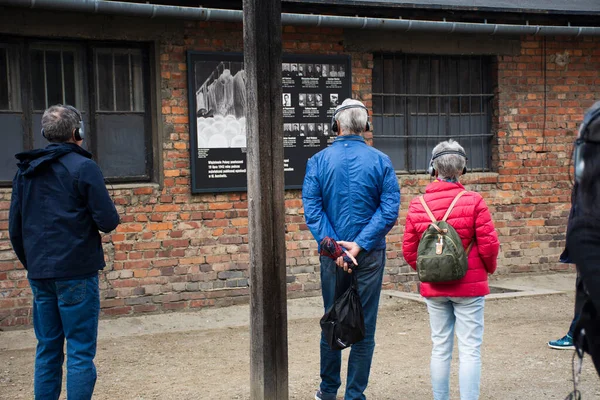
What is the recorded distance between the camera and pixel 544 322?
8016 millimetres

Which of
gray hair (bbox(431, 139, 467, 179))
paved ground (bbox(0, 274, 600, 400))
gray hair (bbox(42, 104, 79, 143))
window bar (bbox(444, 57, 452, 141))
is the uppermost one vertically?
window bar (bbox(444, 57, 452, 141))

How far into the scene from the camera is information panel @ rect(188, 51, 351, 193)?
845 centimetres

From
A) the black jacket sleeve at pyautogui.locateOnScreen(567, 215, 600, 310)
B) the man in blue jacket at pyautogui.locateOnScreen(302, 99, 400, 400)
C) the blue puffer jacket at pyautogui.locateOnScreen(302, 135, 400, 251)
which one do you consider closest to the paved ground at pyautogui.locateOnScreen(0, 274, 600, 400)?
the man in blue jacket at pyautogui.locateOnScreen(302, 99, 400, 400)

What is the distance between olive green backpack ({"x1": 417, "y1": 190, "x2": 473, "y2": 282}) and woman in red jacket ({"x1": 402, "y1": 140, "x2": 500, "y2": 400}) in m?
0.07

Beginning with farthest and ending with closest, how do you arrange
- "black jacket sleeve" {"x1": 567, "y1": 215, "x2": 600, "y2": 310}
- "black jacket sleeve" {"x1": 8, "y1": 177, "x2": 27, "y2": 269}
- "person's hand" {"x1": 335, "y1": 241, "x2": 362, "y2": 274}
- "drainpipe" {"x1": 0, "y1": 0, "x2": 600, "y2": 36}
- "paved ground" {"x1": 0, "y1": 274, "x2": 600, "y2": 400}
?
"drainpipe" {"x1": 0, "y1": 0, "x2": 600, "y2": 36} → "paved ground" {"x1": 0, "y1": 274, "x2": 600, "y2": 400} → "person's hand" {"x1": 335, "y1": 241, "x2": 362, "y2": 274} → "black jacket sleeve" {"x1": 8, "y1": 177, "x2": 27, "y2": 269} → "black jacket sleeve" {"x1": 567, "y1": 215, "x2": 600, "y2": 310}

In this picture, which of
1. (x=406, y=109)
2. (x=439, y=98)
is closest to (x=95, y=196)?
(x=406, y=109)

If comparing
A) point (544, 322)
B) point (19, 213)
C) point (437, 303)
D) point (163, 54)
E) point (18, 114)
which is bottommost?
point (544, 322)

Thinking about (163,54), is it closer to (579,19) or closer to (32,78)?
(32,78)

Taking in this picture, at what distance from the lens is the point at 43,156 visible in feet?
15.4

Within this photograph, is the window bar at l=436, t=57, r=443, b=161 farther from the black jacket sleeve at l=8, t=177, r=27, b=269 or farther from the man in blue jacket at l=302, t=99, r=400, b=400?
the black jacket sleeve at l=8, t=177, r=27, b=269

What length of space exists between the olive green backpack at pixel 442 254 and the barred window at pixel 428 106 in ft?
16.7

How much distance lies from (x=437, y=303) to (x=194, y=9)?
441 centimetres

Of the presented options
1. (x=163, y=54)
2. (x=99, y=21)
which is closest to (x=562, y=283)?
(x=163, y=54)

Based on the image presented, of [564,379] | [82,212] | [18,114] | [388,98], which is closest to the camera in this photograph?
[82,212]
